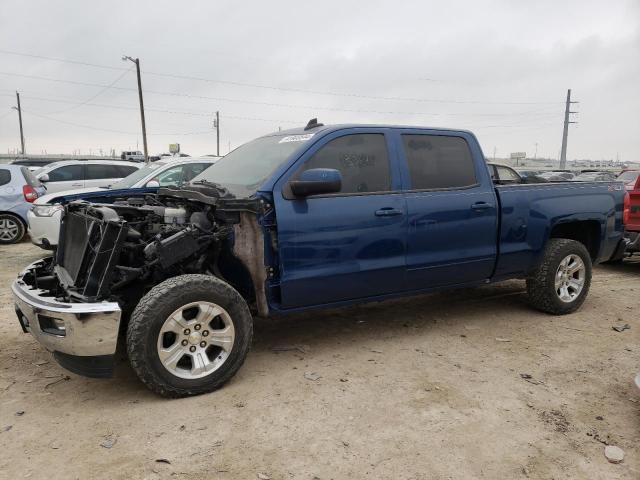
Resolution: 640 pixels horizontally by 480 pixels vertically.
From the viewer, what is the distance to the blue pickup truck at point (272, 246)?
10.7 ft

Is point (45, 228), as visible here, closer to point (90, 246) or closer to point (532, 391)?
point (90, 246)

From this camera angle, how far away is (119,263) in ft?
11.8

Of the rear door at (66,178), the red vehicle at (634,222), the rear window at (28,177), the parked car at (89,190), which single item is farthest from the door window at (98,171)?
the red vehicle at (634,222)

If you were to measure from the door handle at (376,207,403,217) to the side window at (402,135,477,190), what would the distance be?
1.00 ft

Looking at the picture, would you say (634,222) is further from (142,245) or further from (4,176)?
(4,176)

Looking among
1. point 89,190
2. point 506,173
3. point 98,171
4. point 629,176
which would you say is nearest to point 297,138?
point 89,190

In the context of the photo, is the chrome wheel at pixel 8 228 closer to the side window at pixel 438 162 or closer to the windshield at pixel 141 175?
the windshield at pixel 141 175

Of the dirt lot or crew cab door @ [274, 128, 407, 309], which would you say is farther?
crew cab door @ [274, 128, 407, 309]

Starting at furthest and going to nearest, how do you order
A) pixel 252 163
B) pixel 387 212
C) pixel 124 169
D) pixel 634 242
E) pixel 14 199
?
1. pixel 124 169
2. pixel 14 199
3. pixel 634 242
4. pixel 252 163
5. pixel 387 212

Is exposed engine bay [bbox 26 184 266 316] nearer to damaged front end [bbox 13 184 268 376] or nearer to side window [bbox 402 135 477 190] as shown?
damaged front end [bbox 13 184 268 376]

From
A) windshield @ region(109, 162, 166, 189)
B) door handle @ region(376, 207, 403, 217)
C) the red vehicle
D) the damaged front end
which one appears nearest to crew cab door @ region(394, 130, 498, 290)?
door handle @ region(376, 207, 403, 217)

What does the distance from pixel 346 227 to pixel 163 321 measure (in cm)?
149

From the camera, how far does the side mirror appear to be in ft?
11.9

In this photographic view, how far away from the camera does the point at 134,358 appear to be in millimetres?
3189
